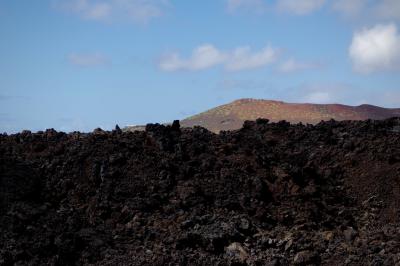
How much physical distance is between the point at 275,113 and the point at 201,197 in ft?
48.3

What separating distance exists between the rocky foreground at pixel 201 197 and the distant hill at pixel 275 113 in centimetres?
1122

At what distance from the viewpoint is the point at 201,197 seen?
8.56 m

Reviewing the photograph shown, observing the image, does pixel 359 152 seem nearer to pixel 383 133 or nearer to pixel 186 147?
pixel 383 133

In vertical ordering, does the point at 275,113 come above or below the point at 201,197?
above

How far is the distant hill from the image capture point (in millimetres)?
22531

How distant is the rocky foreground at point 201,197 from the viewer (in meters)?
7.52

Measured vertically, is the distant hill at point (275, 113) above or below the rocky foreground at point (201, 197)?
above

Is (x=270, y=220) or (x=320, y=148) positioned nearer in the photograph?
(x=270, y=220)

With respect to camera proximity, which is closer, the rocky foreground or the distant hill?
the rocky foreground

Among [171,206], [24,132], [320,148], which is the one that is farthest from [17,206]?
[320,148]

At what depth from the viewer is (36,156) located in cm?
982

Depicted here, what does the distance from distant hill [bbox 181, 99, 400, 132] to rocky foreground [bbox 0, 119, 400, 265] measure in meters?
11.2

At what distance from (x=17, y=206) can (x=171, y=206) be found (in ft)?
7.76

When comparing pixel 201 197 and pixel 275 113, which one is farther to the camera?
pixel 275 113
